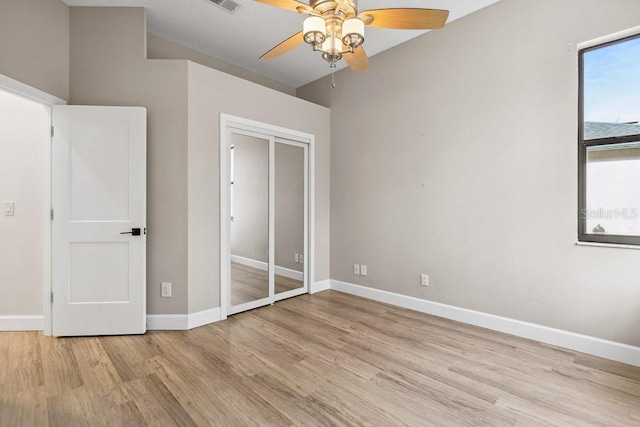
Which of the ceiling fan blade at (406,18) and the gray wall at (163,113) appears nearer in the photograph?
the ceiling fan blade at (406,18)

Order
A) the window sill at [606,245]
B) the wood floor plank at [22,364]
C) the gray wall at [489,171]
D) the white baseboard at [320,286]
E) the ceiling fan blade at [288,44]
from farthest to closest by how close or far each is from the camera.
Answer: the white baseboard at [320,286], the gray wall at [489,171], the window sill at [606,245], the ceiling fan blade at [288,44], the wood floor plank at [22,364]

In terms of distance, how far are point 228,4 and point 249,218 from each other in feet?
7.05

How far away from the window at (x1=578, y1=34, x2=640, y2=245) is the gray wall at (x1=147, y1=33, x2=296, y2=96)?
3.67 metres

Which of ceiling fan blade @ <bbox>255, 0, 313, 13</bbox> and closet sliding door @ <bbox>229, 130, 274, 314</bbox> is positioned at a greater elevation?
ceiling fan blade @ <bbox>255, 0, 313, 13</bbox>

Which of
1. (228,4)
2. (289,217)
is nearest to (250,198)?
(289,217)

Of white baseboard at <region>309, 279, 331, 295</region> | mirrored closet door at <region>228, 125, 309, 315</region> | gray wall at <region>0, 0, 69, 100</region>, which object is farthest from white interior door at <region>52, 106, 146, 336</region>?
white baseboard at <region>309, 279, 331, 295</region>

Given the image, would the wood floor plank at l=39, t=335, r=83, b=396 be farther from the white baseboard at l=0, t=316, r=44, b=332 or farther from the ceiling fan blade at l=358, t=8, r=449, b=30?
the ceiling fan blade at l=358, t=8, r=449, b=30

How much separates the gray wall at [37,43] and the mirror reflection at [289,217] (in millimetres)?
2170

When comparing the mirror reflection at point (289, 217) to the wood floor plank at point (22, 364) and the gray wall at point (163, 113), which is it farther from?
the wood floor plank at point (22, 364)

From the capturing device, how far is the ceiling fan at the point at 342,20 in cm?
179

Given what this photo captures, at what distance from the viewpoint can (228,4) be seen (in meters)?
2.88

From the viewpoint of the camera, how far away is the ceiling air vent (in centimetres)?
283

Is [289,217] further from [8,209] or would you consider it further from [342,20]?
[8,209]

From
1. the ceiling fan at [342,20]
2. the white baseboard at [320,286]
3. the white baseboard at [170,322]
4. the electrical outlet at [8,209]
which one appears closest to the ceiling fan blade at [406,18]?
the ceiling fan at [342,20]
